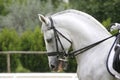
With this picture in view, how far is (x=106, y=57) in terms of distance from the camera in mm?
5758

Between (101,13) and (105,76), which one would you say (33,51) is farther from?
(105,76)

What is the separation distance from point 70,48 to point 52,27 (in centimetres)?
36

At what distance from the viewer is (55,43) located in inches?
235

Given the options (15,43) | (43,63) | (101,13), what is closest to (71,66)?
(43,63)

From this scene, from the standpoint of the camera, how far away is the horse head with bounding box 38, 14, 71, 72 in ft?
19.5

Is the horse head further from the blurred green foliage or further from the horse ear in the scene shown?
Answer: the blurred green foliage

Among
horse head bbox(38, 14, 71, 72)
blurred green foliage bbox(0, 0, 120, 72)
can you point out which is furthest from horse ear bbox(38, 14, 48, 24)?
blurred green foliage bbox(0, 0, 120, 72)

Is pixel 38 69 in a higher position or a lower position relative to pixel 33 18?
lower

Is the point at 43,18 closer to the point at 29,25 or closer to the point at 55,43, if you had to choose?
the point at 55,43

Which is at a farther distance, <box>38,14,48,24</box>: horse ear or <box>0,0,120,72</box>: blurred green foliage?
<box>0,0,120,72</box>: blurred green foliage

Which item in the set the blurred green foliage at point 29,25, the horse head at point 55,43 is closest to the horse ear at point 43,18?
the horse head at point 55,43

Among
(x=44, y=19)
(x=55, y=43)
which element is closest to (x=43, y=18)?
(x=44, y=19)

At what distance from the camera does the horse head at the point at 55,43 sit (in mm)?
5941

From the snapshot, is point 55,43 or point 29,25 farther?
point 29,25
